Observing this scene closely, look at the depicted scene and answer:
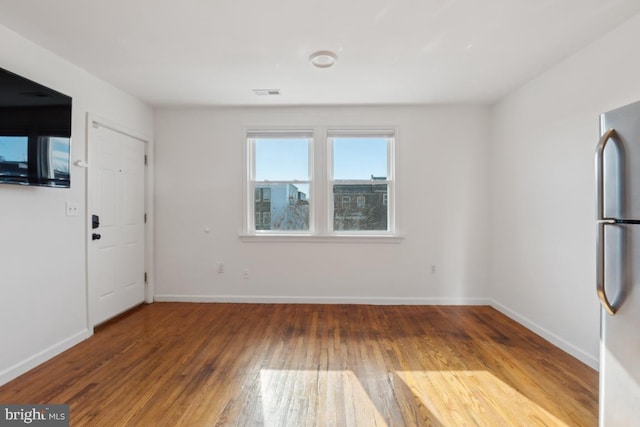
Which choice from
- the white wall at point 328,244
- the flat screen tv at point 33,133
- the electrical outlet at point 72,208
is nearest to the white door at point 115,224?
the electrical outlet at point 72,208

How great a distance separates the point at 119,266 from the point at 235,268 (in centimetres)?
126

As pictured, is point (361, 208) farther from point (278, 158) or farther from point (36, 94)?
point (36, 94)

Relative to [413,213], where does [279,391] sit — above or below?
below

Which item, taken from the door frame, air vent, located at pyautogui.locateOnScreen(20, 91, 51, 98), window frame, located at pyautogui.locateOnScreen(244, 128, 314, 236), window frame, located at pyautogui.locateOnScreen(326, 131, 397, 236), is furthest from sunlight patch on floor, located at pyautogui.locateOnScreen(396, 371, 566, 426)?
air vent, located at pyautogui.locateOnScreen(20, 91, 51, 98)

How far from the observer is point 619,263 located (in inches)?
54.0

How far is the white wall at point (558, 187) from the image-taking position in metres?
2.30

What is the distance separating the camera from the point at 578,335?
2502 millimetres

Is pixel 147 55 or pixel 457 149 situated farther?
pixel 457 149

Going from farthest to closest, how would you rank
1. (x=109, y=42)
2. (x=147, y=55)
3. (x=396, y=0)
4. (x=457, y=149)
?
(x=457, y=149) < (x=147, y=55) < (x=109, y=42) < (x=396, y=0)

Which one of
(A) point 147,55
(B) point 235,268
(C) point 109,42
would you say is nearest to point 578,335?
(B) point 235,268

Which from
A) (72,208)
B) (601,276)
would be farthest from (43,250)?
(601,276)

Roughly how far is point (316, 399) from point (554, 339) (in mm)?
2267

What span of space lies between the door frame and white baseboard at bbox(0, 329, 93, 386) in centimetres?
13

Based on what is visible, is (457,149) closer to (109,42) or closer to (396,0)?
(396,0)
